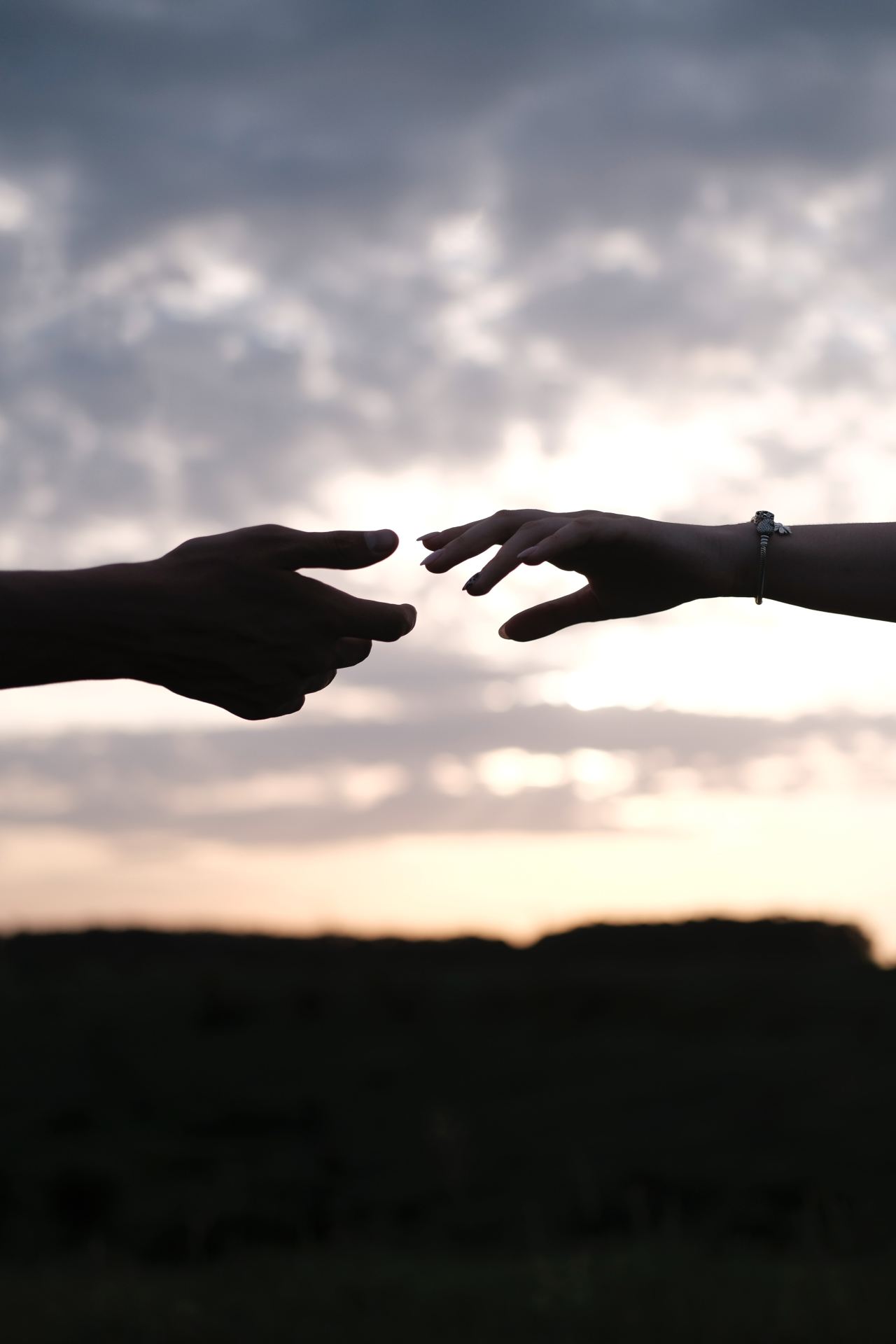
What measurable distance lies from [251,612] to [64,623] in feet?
2.32

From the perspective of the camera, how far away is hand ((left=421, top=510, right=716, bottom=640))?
12.5 ft

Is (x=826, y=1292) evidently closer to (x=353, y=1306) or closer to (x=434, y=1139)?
(x=353, y=1306)

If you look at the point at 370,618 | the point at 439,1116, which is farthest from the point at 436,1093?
the point at 370,618

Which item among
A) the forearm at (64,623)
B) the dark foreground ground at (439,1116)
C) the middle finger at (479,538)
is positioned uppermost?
the middle finger at (479,538)

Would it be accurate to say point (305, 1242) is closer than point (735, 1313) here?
No

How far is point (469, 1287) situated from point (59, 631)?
10.1m

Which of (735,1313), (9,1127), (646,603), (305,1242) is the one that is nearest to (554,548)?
(646,603)

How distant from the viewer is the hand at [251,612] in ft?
14.4

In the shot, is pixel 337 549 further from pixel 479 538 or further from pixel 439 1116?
pixel 439 1116

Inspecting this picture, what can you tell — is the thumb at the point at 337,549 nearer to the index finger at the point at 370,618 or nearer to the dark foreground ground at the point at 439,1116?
the index finger at the point at 370,618

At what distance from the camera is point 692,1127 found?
15.5 meters

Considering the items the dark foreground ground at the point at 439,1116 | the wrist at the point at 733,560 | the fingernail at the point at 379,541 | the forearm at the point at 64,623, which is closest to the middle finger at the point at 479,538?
the fingernail at the point at 379,541

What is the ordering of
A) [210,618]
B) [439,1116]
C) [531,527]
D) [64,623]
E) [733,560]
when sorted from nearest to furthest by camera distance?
1. [531,527]
2. [733,560]
3. [64,623]
4. [210,618]
5. [439,1116]

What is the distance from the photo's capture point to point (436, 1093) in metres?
15.9
